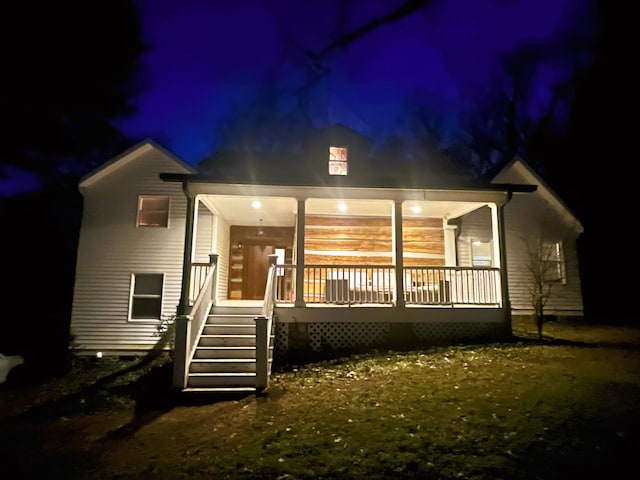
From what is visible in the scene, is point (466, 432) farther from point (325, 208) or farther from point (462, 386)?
point (325, 208)

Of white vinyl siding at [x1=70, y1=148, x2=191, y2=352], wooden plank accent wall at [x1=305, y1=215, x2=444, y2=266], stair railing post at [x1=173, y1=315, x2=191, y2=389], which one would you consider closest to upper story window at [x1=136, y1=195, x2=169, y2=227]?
white vinyl siding at [x1=70, y1=148, x2=191, y2=352]

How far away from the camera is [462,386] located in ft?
22.7

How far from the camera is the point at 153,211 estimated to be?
13586 mm

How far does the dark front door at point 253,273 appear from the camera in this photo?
14.8 metres

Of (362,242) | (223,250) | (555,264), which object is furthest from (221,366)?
(555,264)

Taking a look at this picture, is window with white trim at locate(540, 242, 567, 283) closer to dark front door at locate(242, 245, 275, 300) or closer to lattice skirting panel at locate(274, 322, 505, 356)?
lattice skirting panel at locate(274, 322, 505, 356)

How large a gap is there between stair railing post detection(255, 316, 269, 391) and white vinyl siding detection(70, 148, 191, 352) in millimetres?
6201

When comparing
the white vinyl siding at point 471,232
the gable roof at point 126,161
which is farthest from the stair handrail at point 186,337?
the white vinyl siding at point 471,232

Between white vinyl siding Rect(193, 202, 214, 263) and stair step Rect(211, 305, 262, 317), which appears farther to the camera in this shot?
white vinyl siding Rect(193, 202, 214, 263)

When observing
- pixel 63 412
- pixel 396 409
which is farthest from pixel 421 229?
pixel 63 412

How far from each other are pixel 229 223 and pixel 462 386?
394 inches

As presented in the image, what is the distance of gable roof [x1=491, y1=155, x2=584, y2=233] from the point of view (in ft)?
50.0

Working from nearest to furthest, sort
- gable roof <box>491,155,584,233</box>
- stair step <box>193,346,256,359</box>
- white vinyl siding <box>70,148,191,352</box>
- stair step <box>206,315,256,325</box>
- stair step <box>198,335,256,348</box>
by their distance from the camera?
stair step <box>193,346,256,359</box> → stair step <box>198,335,256,348</box> → stair step <box>206,315,256,325</box> → white vinyl siding <box>70,148,191,352</box> → gable roof <box>491,155,584,233</box>

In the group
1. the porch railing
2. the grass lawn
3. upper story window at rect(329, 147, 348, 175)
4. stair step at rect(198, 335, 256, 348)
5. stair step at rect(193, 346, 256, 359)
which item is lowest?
the grass lawn
